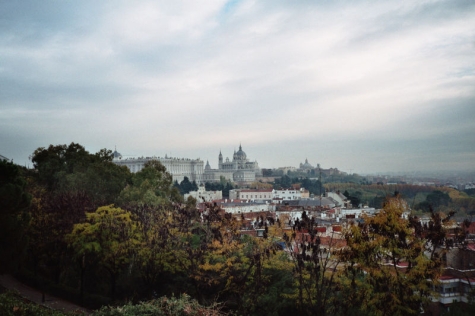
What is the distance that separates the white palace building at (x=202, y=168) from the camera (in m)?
140

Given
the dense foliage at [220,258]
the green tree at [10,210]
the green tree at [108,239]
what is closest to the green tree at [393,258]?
the dense foliage at [220,258]

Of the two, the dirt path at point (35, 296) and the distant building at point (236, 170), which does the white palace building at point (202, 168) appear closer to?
the distant building at point (236, 170)

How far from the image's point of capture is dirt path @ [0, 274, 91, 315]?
53.5ft

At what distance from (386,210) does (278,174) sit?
582 feet

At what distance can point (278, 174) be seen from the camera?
188 meters

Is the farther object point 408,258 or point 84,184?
point 84,184

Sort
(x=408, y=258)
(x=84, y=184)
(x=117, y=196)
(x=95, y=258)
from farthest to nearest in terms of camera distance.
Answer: (x=117, y=196) → (x=84, y=184) → (x=95, y=258) → (x=408, y=258)

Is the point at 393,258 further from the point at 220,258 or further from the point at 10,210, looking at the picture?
the point at 10,210

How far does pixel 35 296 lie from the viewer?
57.1 ft

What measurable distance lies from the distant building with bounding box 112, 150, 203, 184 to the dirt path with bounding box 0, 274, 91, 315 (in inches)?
4433

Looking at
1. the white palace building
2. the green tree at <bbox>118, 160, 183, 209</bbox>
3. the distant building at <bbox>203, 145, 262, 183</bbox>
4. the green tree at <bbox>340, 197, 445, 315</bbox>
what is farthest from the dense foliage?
the distant building at <bbox>203, 145, 262, 183</bbox>

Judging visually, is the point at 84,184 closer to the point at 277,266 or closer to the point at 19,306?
the point at 277,266

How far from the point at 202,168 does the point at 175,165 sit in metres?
16.9

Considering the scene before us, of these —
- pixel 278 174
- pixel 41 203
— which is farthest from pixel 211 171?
pixel 41 203
